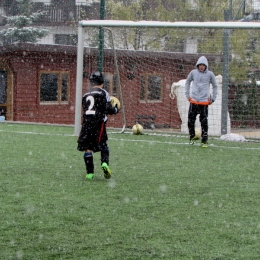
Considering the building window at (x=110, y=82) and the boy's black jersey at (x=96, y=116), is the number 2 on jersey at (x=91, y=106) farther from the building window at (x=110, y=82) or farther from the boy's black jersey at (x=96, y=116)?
the building window at (x=110, y=82)

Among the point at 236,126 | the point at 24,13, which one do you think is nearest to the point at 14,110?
the point at 236,126

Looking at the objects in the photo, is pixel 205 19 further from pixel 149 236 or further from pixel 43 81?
pixel 149 236

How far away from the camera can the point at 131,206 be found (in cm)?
687

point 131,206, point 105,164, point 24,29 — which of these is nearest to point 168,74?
point 24,29

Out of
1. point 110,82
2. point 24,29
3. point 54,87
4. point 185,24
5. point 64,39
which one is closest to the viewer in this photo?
point 185,24

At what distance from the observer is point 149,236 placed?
557 cm

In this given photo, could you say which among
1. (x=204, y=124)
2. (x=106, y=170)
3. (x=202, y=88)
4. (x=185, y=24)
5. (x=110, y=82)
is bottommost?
(x=106, y=170)

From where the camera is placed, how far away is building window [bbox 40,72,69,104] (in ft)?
84.5

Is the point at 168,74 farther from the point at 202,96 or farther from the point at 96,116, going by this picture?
the point at 96,116

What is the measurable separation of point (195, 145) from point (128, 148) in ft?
5.54

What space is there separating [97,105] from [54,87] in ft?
57.7

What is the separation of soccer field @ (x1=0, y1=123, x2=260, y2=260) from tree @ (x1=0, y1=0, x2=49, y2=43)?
21.8 metres

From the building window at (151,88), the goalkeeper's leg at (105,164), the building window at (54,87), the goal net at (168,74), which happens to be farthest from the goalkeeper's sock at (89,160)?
the building window at (54,87)

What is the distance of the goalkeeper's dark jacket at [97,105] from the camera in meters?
8.79
